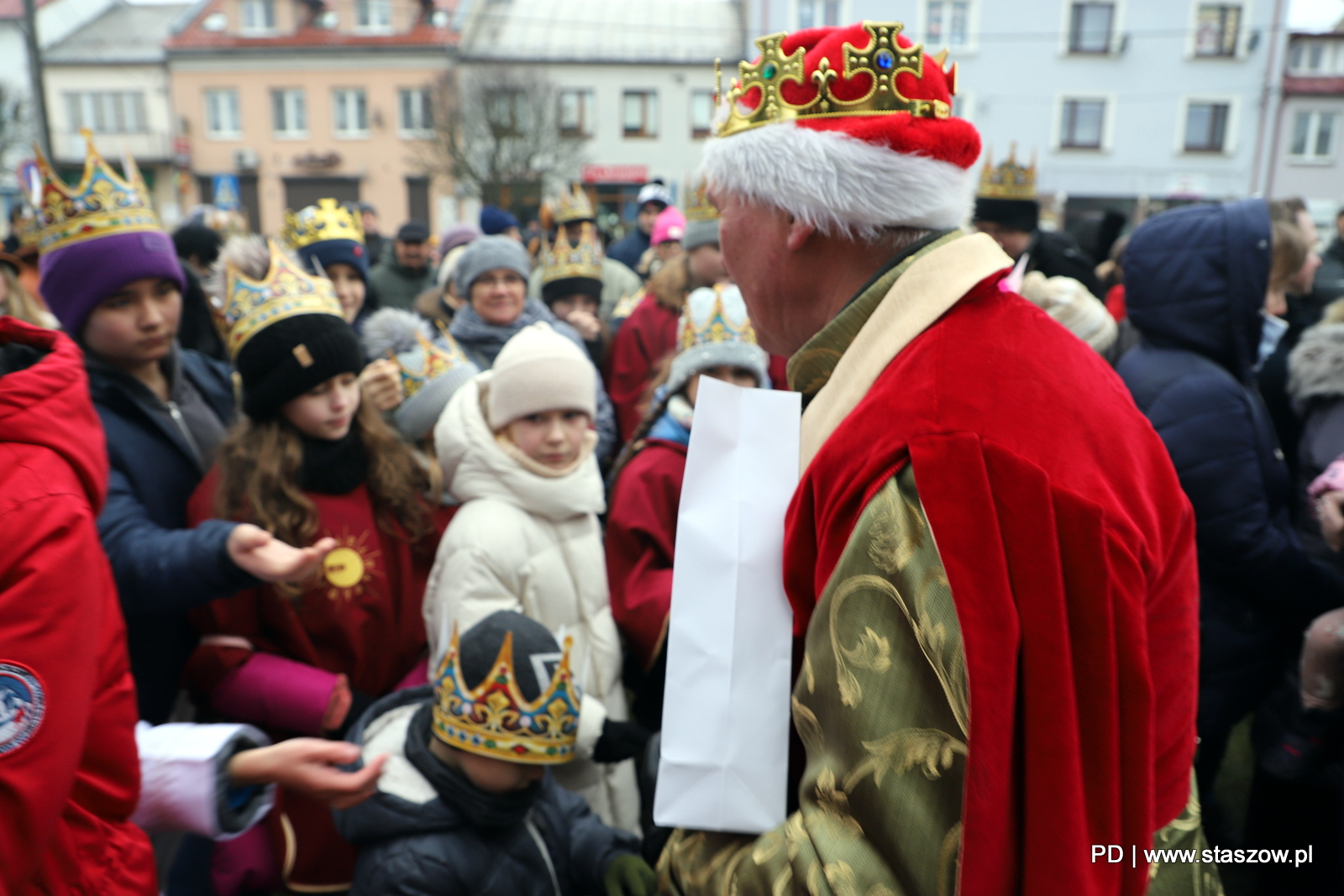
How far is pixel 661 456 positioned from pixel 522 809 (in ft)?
4.30

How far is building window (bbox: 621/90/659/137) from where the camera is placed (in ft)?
104

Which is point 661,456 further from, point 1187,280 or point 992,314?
point 992,314

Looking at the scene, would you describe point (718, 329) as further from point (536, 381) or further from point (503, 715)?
point (503, 715)

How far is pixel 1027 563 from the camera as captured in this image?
3.27 ft

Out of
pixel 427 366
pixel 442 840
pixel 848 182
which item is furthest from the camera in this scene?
pixel 427 366

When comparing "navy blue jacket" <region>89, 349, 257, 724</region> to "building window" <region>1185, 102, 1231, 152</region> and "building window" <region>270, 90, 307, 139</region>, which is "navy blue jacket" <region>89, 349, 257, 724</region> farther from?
"building window" <region>270, 90, 307, 139</region>

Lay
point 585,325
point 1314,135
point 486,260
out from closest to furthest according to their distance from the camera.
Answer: point 486,260 → point 585,325 → point 1314,135

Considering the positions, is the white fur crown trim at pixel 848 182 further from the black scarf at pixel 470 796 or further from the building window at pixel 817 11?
the building window at pixel 817 11

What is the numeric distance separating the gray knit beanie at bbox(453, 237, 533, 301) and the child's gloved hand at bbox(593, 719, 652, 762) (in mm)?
2700

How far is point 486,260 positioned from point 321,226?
1.29m

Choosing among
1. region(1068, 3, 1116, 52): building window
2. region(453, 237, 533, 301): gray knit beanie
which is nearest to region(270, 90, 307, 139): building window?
region(1068, 3, 1116, 52): building window

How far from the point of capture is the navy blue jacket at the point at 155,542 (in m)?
2.11

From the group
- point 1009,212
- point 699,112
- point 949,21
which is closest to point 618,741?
point 1009,212

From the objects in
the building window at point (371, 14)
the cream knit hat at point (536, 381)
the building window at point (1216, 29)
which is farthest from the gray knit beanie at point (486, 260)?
the building window at point (371, 14)
